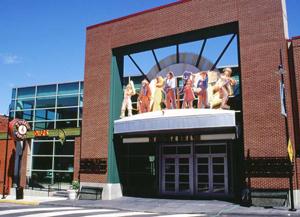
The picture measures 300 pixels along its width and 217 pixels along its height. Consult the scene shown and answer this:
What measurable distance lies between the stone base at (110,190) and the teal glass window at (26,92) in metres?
16.7

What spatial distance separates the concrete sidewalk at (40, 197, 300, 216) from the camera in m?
15.9

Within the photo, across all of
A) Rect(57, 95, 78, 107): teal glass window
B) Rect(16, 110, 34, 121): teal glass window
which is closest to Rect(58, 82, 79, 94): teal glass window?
Rect(57, 95, 78, 107): teal glass window

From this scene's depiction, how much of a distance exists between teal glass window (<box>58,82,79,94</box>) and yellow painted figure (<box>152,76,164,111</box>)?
1377 centimetres

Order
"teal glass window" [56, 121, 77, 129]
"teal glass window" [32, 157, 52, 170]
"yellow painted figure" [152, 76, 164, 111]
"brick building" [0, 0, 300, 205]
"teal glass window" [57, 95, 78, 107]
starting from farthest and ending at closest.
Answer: "teal glass window" [57, 95, 78, 107] < "teal glass window" [56, 121, 77, 129] < "teal glass window" [32, 157, 52, 170] < "yellow painted figure" [152, 76, 164, 111] < "brick building" [0, 0, 300, 205]

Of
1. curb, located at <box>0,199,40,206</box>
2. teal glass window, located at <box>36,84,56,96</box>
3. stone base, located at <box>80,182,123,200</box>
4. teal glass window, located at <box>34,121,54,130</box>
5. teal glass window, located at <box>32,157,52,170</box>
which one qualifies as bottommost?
curb, located at <box>0,199,40,206</box>

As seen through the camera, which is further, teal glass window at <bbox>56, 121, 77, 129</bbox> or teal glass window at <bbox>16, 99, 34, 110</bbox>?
teal glass window at <bbox>16, 99, 34, 110</bbox>

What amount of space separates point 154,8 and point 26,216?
14.9m

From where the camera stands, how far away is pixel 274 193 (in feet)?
57.7


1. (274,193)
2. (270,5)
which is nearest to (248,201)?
(274,193)

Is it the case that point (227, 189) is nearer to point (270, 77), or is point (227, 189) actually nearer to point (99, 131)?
point (270, 77)

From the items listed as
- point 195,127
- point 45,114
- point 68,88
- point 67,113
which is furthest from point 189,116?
point 45,114

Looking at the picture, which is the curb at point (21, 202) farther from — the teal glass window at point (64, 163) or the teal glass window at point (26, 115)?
the teal glass window at point (26, 115)

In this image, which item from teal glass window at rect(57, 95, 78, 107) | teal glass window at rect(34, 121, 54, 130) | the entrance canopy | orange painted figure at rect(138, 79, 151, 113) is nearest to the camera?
the entrance canopy

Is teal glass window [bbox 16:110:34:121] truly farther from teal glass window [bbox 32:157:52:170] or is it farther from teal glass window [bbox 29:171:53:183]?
teal glass window [bbox 29:171:53:183]
